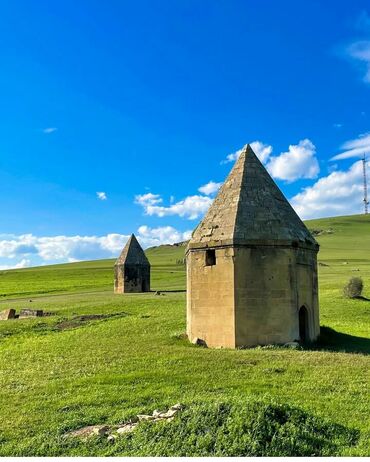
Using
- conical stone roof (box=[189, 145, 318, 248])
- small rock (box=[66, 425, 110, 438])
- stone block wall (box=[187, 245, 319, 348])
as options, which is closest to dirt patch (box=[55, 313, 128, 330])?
stone block wall (box=[187, 245, 319, 348])

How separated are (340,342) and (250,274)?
4859 millimetres

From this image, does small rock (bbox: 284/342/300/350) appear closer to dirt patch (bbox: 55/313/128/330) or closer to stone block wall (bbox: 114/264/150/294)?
dirt patch (bbox: 55/313/128/330)

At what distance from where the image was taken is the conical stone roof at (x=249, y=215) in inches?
620

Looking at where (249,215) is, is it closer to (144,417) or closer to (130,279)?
(144,417)

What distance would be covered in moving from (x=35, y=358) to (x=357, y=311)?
778 inches

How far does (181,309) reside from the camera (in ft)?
89.1

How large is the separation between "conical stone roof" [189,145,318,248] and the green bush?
869cm

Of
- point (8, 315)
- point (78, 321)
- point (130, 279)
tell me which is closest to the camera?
point (78, 321)

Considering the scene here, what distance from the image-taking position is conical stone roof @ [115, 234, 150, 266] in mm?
45625

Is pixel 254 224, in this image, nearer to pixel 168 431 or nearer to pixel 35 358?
pixel 35 358

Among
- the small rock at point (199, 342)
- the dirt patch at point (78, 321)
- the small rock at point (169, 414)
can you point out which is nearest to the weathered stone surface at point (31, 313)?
the dirt patch at point (78, 321)

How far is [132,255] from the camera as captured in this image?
46.1 metres

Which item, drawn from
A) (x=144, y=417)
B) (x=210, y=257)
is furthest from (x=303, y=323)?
(x=144, y=417)

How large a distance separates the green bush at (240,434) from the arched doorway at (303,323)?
31.1ft
